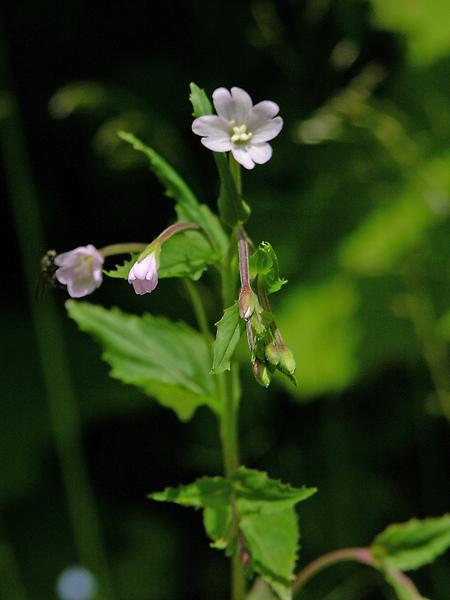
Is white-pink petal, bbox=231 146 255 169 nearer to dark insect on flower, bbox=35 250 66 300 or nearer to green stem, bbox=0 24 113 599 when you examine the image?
dark insect on flower, bbox=35 250 66 300

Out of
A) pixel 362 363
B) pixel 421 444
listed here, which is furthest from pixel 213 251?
pixel 421 444

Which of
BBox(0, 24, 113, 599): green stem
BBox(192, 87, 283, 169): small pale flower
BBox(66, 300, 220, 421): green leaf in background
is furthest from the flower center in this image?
BBox(0, 24, 113, 599): green stem

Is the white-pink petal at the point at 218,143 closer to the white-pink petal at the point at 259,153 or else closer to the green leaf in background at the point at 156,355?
the white-pink petal at the point at 259,153

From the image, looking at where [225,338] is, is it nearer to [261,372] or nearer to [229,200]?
[261,372]

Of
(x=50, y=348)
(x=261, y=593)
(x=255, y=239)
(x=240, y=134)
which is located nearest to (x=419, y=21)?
(x=255, y=239)

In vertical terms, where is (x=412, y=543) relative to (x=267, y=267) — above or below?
below

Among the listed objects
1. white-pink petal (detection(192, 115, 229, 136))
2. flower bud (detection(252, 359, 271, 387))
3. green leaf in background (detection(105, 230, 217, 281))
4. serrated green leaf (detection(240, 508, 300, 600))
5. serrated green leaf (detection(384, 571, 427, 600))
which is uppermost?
white-pink petal (detection(192, 115, 229, 136))

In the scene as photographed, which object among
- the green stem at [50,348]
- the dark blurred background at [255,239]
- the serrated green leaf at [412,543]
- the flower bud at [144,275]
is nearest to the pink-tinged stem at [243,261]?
the flower bud at [144,275]
